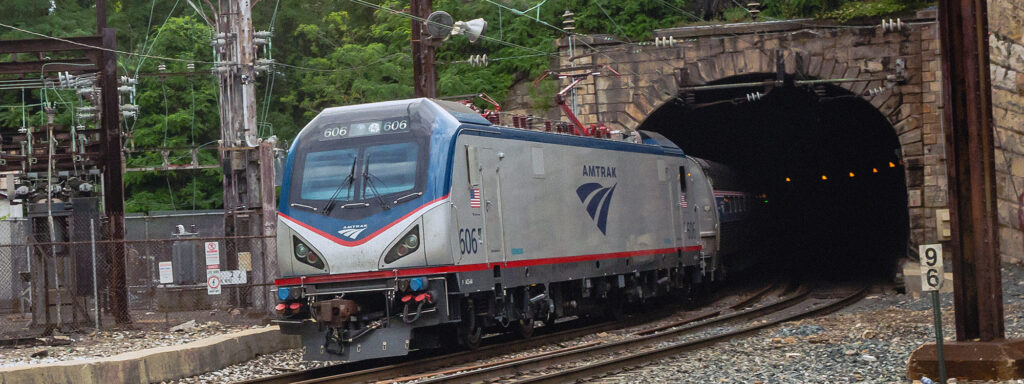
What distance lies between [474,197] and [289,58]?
124ft

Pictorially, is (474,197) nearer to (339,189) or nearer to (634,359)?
(339,189)

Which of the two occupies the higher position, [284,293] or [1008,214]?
[1008,214]

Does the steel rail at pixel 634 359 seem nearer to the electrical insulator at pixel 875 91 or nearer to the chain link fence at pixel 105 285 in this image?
the chain link fence at pixel 105 285

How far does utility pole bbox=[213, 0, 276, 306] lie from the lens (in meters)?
22.2

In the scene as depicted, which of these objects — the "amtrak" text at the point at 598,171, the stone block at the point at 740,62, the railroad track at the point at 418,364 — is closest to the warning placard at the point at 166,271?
the railroad track at the point at 418,364

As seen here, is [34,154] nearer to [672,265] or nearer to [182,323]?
[182,323]

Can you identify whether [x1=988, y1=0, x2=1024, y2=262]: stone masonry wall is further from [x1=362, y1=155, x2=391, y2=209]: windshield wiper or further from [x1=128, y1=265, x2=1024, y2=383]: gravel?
[x1=362, y1=155, x2=391, y2=209]: windshield wiper

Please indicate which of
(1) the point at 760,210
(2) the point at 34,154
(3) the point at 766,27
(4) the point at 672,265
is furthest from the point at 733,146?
(2) the point at 34,154

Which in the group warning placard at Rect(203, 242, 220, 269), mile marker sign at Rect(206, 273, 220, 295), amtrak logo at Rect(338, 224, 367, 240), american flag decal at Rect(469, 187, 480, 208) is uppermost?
american flag decal at Rect(469, 187, 480, 208)

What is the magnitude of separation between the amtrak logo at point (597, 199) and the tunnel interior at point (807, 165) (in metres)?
10.4

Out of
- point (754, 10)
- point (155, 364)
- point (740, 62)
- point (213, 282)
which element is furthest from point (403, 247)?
point (754, 10)

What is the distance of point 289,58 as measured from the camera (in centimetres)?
5072

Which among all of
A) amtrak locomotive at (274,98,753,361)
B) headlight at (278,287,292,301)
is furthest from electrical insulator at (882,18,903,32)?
headlight at (278,287,292,301)

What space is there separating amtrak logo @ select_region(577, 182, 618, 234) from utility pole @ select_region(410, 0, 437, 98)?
3068mm
